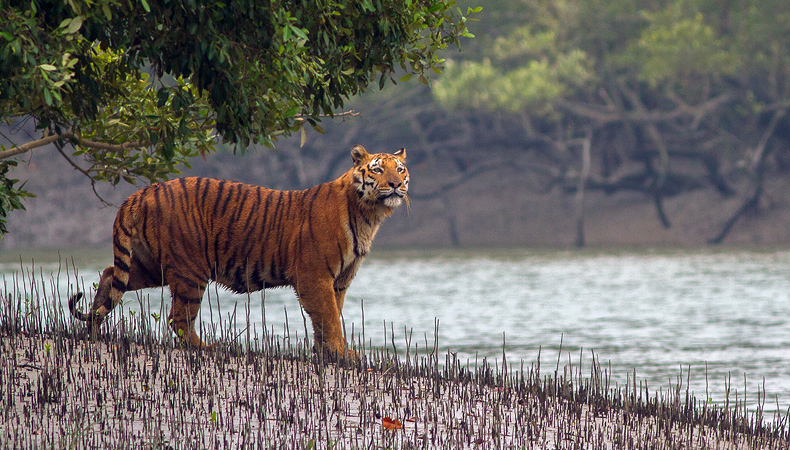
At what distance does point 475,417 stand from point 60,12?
12.8ft

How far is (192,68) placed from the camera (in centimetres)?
662

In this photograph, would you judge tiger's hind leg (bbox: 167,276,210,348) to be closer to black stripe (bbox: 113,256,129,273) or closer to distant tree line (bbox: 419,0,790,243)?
black stripe (bbox: 113,256,129,273)

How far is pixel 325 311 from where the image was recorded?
28.5ft

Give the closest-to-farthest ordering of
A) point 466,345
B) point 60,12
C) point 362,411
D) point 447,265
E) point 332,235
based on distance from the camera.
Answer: point 60,12, point 362,411, point 332,235, point 466,345, point 447,265

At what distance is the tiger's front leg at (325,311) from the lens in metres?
8.68

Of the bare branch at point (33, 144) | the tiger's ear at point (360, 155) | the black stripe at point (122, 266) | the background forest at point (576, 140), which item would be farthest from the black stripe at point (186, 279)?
the background forest at point (576, 140)

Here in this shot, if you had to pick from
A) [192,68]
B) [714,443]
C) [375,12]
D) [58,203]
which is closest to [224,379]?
[192,68]

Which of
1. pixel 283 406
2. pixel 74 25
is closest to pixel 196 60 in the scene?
A: pixel 74 25

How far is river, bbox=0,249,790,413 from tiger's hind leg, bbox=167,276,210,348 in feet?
1.23

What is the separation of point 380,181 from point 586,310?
12003 mm

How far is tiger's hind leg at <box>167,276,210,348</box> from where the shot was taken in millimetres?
8789

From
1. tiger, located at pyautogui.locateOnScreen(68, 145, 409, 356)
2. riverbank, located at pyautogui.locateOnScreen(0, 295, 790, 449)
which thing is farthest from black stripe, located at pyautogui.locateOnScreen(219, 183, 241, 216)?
riverbank, located at pyautogui.locateOnScreen(0, 295, 790, 449)

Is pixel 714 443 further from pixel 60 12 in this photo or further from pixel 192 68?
pixel 60 12

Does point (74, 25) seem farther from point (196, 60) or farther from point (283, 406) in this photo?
point (283, 406)
